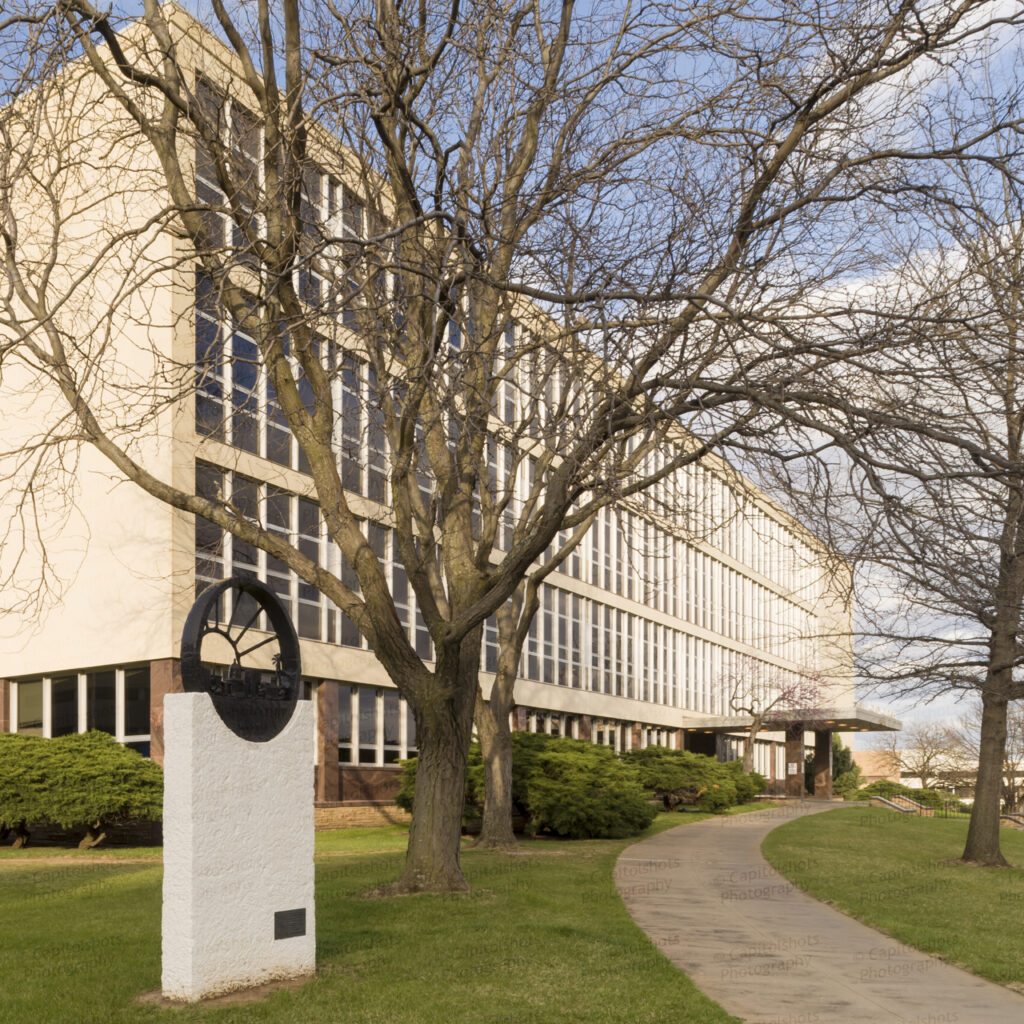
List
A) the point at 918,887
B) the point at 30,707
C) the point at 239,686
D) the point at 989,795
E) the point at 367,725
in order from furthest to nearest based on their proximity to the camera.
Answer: the point at 367,725, the point at 30,707, the point at 989,795, the point at 918,887, the point at 239,686

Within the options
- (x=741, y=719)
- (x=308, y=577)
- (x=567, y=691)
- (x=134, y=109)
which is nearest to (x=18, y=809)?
(x=308, y=577)

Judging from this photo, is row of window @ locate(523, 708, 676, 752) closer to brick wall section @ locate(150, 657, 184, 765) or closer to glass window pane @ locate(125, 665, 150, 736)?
glass window pane @ locate(125, 665, 150, 736)

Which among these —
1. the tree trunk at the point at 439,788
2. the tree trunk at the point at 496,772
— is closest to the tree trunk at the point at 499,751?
the tree trunk at the point at 496,772

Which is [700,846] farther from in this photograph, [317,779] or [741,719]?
[741,719]

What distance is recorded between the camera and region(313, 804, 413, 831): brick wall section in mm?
26938

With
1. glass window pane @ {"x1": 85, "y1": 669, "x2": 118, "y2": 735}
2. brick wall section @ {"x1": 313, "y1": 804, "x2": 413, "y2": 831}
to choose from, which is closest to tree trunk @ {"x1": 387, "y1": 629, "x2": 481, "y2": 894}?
brick wall section @ {"x1": 313, "y1": 804, "x2": 413, "y2": 831}

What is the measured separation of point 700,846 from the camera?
23219 mm

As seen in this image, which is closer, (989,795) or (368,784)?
(989,795)

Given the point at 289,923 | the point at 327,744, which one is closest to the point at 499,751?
the point at 327,744

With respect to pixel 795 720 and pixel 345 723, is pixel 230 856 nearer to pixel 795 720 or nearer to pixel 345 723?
pixel 345 723

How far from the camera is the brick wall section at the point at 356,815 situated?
26938 mm

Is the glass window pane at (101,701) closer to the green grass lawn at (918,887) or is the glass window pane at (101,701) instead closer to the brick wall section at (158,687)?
the brick wall section at (158,687)

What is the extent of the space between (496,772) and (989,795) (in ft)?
27.6

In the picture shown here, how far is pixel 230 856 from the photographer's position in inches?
313
